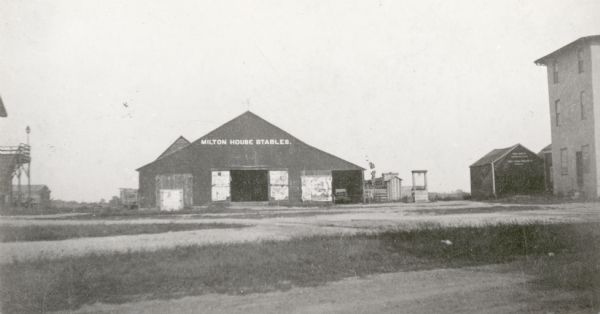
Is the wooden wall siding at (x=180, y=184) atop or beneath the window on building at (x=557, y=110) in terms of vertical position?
beneath

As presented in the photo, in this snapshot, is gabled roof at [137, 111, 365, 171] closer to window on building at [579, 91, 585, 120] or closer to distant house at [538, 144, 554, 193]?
distant house at [538, 144, 554, 193]

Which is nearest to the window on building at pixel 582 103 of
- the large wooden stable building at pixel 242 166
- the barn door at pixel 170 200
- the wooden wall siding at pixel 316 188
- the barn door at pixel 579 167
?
the barn door at pixel 579 167

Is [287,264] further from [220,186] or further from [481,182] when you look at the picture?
[481,182]

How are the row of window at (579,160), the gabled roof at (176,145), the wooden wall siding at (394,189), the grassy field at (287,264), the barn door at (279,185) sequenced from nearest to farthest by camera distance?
the grassy field at (287,264), the row of window at (579,160), the barn door at (279,185), the wooden wall siding at (394,189), the gabled roof at (176,145)

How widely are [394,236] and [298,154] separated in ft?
94.3

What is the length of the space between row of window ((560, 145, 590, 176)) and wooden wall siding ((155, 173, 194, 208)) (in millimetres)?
26015

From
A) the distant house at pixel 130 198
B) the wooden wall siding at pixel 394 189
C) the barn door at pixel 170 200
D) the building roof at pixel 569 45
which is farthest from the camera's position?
the wooden wall siding at pixel 394 189

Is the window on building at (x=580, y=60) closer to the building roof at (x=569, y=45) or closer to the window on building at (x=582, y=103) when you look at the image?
the building roof at (x=569, y=45)

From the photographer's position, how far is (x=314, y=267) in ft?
30.5

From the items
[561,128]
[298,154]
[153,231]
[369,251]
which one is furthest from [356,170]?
[369,251]

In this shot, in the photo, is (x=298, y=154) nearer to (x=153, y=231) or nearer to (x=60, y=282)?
(x=153, y=231)

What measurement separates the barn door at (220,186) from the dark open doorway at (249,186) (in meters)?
4.43

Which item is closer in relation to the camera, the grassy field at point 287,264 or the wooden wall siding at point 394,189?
the grassy field at point 287,264

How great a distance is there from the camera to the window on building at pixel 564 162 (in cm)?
3356
